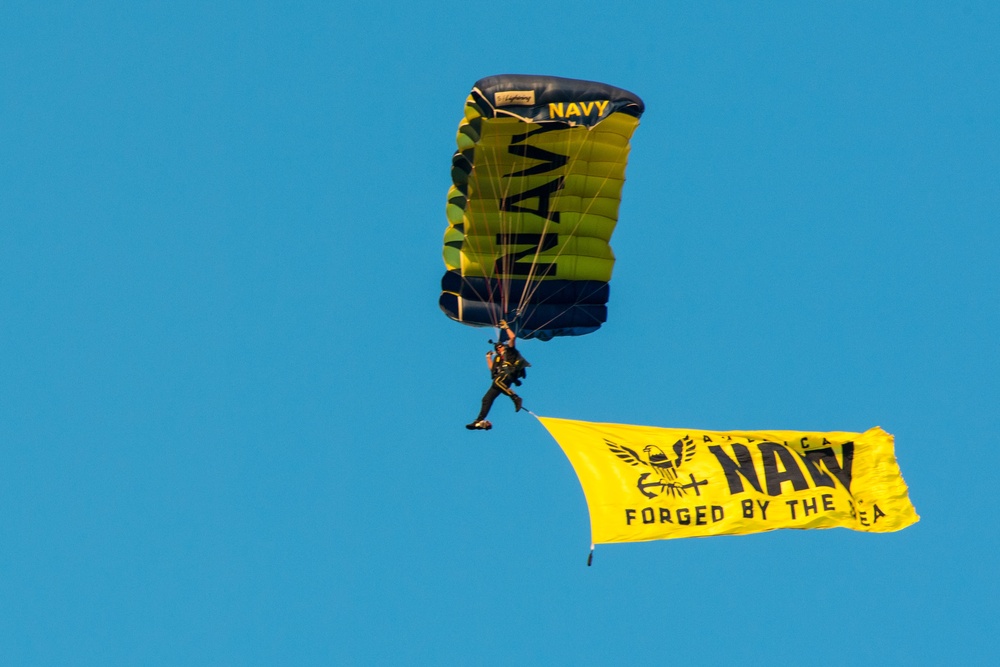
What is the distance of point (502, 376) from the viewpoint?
24078mm

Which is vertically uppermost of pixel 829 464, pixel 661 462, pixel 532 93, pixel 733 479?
pixel 532 93

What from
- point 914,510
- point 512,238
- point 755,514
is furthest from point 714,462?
point 512,238

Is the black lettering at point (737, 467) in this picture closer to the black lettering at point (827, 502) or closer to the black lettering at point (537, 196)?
the black lettering at point (827, 502)

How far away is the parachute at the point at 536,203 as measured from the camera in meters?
22.9

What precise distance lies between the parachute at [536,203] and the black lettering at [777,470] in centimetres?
362

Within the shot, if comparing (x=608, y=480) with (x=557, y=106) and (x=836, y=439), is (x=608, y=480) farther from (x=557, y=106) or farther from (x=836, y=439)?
(x=557, y=106)

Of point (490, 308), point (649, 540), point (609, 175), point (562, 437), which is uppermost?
point (609, 175)

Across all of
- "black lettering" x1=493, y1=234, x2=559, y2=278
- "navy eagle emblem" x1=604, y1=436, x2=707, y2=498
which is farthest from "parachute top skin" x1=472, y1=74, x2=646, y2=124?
"navy eagle emblem" x1=604, y1=436, x2=707, y2=498

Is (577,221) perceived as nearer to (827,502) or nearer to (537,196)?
(537,196)

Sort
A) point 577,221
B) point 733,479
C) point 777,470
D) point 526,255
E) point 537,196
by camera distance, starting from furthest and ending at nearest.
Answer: point 526,255 < point 577,221 < point 537,196 < point 777,470 < point 733,479

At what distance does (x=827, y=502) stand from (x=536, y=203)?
21.6 ft

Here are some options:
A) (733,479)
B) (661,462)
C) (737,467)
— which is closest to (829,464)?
(737,467)

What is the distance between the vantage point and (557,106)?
22.9m

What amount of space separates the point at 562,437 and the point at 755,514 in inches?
127
